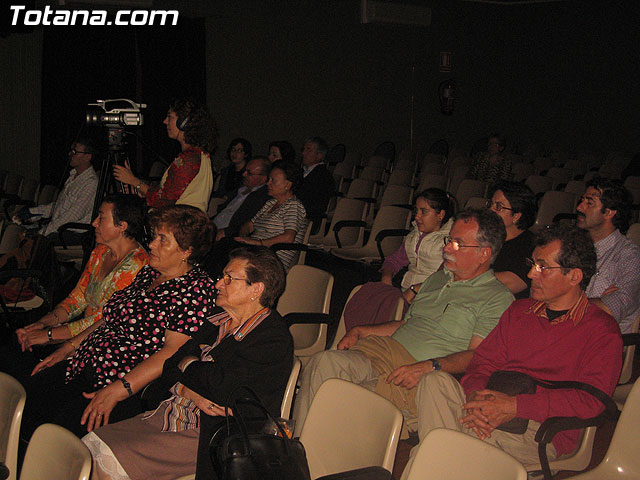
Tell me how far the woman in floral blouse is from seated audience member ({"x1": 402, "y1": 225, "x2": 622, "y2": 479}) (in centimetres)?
149

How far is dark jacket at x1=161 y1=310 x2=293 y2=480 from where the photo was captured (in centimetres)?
212

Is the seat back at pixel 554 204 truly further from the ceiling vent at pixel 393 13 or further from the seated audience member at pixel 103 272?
the ceiling vent at pixel 393 13

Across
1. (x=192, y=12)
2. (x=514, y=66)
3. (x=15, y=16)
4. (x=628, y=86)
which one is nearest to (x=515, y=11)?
(x=514, y=66)

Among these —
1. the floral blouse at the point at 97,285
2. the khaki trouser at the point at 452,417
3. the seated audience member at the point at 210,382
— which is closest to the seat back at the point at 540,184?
the floral blouse at the point at 97,285

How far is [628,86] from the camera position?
496 inches

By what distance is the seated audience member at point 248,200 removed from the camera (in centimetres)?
489

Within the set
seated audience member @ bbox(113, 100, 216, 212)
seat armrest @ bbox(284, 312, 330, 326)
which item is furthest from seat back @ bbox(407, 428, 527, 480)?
seated audience member @ bbox(113, 100, 216, 212)

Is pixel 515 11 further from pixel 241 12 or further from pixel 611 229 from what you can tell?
pixel 611 229

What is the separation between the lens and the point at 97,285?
10.2 ft

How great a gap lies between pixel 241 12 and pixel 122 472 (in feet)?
30.3

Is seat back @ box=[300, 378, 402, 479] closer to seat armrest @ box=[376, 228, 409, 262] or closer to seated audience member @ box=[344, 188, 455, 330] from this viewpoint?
seated audience member @ box=[344, 188, 455, 330]

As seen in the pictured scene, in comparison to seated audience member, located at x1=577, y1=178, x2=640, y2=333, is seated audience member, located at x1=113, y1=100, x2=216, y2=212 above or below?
above

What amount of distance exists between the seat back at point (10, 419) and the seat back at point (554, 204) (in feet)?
15.6
